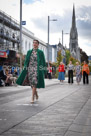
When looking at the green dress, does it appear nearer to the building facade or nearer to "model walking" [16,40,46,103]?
"model walking" [16,40,46,103]

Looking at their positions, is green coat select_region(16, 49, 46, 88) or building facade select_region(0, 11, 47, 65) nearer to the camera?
green coat select_region(16, 49, 46, 88)

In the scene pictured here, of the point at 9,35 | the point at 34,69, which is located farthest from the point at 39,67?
the point at 9,35

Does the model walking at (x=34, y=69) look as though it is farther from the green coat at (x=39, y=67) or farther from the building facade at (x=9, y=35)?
the building facade at (x=9, y=35)

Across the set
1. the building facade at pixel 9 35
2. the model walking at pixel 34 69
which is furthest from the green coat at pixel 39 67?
the building facade at pixel 9 35

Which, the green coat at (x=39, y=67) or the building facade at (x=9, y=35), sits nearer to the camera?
the green coat at (x=39, y=67)

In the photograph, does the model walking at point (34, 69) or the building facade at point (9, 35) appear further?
the building facade at point (9, 35)

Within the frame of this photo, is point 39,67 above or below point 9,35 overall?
below

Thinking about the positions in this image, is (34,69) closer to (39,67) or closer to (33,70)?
(33,70)

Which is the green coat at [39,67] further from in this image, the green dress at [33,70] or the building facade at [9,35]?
the building facade at [9,35]

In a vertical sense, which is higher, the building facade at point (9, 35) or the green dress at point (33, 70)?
the building facade at point (9, 35)

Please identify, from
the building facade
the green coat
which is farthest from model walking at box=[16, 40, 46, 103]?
the building facade

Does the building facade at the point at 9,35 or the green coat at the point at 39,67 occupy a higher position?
the building facade at the point at 9,35

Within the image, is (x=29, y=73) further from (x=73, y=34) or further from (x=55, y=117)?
(x=73, y=34)

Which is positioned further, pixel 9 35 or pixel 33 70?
pixel 9 35
